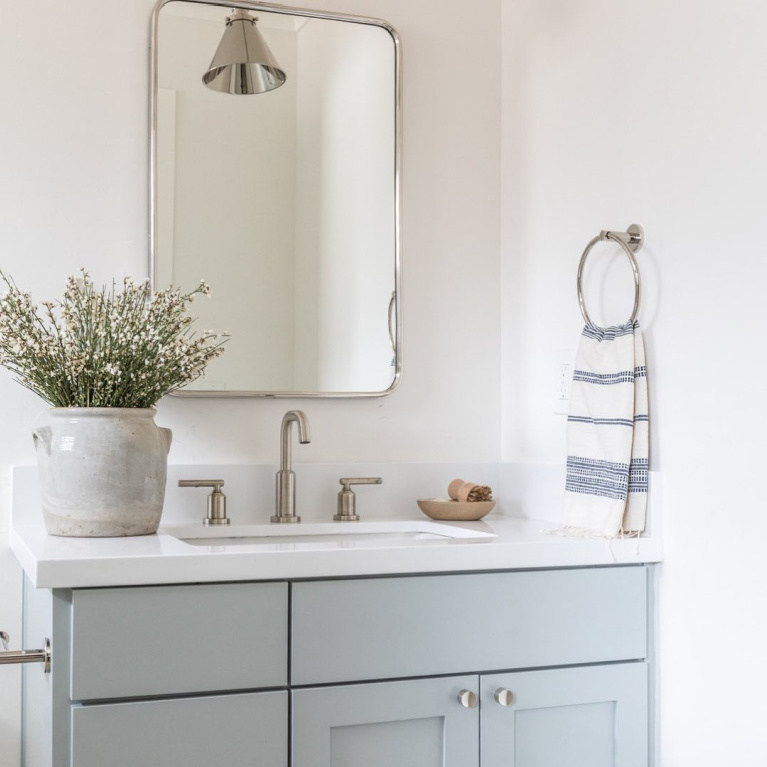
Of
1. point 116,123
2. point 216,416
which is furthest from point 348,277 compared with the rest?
point 116,123

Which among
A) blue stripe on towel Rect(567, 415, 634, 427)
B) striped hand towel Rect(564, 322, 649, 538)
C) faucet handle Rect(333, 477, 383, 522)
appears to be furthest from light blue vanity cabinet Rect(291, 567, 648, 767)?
faucet handle Rect(333, 477, 383, 522)

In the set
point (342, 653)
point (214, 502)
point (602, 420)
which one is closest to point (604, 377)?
point (602, 420)

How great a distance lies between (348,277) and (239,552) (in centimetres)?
81

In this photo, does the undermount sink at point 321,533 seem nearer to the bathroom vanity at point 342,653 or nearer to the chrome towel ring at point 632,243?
the bathroom vanity at point 342,653

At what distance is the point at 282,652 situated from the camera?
137 centimetres

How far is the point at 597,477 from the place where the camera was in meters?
1.64

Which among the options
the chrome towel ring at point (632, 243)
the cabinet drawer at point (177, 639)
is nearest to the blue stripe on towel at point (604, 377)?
the chrome towel ring at point (632, 243)

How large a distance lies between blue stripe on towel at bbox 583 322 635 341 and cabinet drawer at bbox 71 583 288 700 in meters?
0.72

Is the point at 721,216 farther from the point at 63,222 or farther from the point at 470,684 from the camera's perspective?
the point at 63,222

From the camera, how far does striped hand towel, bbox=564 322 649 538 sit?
1.59m

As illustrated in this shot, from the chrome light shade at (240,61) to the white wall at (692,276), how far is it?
0.60 m

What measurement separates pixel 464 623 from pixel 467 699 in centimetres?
11

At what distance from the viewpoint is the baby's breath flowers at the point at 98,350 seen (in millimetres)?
1523

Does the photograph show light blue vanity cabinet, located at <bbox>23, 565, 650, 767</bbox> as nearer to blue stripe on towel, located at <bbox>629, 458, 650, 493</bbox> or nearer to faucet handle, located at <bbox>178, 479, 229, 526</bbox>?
blue stripe on towel, located at <bbox>629, 458, 650, 493</bbox>
